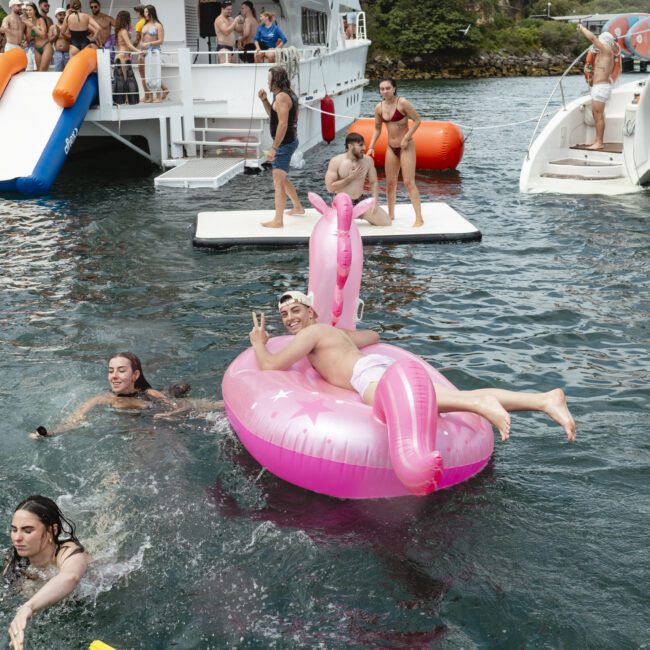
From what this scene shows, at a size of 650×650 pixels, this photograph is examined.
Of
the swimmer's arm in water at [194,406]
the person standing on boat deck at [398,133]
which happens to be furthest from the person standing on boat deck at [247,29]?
the swimmer's arm in water at [194,406]

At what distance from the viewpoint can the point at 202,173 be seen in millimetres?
14258

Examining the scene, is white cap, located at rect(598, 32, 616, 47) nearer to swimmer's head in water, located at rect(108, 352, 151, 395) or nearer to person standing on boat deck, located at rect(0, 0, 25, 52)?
person standing on boat deck, located at rect(0, 0, 25, 52)

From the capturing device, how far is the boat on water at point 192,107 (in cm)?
1400

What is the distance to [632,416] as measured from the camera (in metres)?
5.90

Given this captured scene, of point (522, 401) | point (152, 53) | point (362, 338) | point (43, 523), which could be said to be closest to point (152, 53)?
point (152, 53)

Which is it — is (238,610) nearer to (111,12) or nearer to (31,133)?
(31,133)

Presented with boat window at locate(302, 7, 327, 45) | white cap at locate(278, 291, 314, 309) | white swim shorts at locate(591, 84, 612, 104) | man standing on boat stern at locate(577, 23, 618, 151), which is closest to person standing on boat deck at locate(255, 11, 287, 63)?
boat window at locate(302, 7, 327, 45)

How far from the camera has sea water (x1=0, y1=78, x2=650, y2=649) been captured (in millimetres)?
3938

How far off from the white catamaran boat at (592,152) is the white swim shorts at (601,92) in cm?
41

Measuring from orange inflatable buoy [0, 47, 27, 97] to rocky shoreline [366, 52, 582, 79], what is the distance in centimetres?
3878

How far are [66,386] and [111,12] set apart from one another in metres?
12.5

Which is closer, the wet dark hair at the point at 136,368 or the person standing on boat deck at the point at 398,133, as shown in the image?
the wet dark hair at the point at 136,368

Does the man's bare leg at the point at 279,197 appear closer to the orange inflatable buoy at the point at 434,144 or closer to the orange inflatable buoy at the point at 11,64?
the orange inflatable buoy at the point at 434,144

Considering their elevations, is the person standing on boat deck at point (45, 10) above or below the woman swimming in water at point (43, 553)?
above
